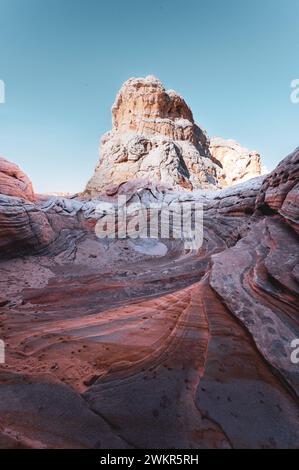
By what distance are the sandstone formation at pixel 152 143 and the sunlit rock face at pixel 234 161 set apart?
24.5 ft

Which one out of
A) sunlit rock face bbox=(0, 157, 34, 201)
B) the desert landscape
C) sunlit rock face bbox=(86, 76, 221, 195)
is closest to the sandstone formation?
sunlit rock face bbox=(86, 76, 221, 195)

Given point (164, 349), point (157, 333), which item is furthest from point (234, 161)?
point (164, 349)

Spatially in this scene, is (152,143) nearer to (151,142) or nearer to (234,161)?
(151,142)

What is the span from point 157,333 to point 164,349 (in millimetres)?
280

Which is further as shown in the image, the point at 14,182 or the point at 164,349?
the point at 14,182

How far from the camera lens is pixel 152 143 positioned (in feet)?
62.2

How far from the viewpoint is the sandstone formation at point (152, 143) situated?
1788 centimetres

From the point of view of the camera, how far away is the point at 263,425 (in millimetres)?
1808

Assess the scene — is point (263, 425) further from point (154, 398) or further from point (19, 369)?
point (19, 369)

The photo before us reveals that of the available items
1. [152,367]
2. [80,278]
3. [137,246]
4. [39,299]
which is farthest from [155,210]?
[152,367]

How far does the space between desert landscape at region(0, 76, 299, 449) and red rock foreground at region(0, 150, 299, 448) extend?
0.01 meters

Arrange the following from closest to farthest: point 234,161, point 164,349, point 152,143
A: 1. point 164,349
2. point 152,143
3. point 234,161

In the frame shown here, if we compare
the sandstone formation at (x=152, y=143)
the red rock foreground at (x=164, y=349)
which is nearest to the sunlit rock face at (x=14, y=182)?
the red rock foreground at (x=164, y=349)

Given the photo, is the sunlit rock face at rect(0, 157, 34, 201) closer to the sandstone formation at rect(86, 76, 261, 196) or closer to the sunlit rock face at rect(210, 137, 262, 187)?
the sandstone formation at rect(86, 76, 261, 196)
